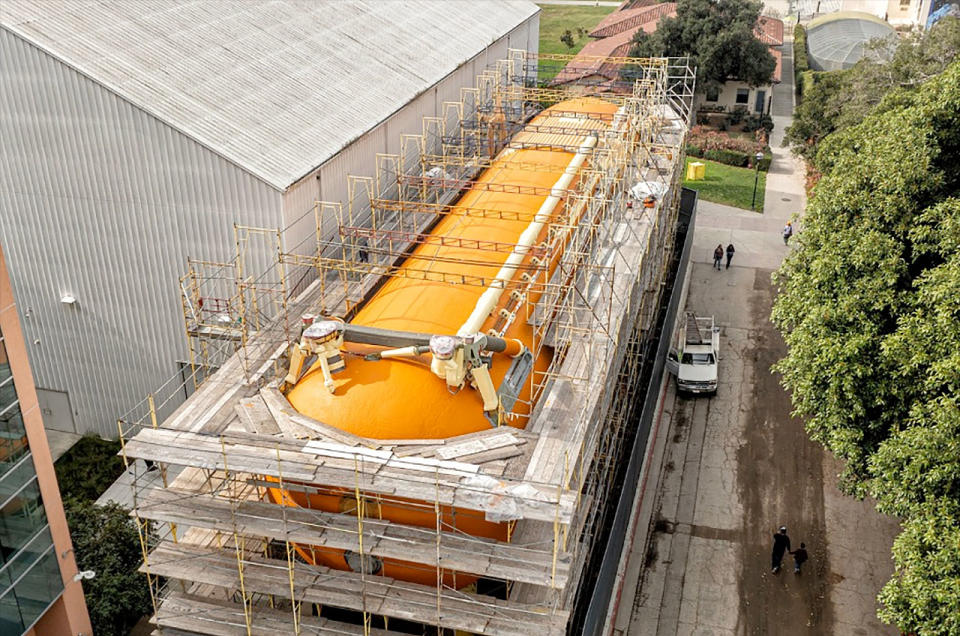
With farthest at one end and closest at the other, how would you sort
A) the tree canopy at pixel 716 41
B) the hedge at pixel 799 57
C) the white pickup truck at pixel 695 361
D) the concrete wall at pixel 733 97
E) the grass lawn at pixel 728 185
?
1. the hedge at pixel 799 57
2. the concrete wall at pixel 733 97
3. the tree canopy at pixel 716 41
4. the grass lawn at pixel 728 185
5. the white pickup truck at pixel 695 361

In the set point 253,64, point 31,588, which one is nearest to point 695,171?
point 253,64

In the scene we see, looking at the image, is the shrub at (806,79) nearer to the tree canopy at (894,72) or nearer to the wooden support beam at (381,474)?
Answer: the tree canopy at (894,72)

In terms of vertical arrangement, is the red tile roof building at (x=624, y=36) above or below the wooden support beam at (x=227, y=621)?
above

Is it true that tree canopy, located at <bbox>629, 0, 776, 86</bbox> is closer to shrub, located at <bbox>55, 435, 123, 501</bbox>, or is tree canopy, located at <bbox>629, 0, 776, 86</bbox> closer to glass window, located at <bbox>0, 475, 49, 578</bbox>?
shrub, located at <bbox>55, 435, 123, 501</bbox>

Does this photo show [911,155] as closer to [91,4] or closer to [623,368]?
[623,368]

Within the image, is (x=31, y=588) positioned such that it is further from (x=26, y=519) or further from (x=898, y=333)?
(x=898, y=333)

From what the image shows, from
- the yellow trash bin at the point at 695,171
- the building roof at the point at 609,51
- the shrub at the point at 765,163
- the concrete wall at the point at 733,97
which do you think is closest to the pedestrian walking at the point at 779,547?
the yellow trash bin at the point at 695,171

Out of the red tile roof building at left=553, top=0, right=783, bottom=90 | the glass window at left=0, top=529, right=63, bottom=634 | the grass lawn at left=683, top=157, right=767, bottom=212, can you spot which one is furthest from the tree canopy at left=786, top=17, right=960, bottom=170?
the glass window at left=0, top=529, right=63, bottom=634

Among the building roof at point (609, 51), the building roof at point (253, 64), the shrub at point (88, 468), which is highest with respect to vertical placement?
the building roof at point (253, 64)
